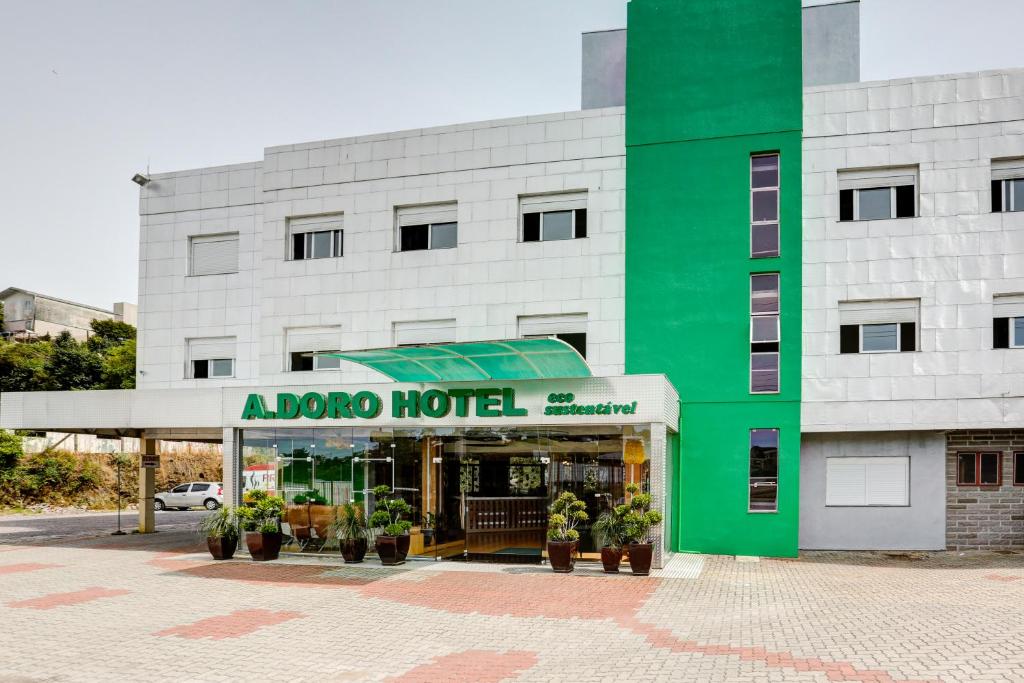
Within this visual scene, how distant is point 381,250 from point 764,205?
9.31 meters

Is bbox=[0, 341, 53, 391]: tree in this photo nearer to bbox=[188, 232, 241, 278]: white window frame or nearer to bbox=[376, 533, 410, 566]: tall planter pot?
bbox=[188, 232, 241, 278]: white window frame

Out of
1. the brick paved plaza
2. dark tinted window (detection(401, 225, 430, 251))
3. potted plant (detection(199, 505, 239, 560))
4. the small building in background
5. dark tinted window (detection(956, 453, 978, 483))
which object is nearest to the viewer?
the brick paved plaza

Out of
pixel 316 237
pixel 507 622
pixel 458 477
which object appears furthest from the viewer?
pixel 316 237

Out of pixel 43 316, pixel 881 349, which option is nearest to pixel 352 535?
pixel 881 349

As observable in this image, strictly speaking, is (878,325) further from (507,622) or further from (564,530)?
(507,622)

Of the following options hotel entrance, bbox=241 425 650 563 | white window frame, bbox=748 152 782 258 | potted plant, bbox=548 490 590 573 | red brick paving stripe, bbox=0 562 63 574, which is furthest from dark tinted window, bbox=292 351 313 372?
white window frame, bbox=748 152 782 258

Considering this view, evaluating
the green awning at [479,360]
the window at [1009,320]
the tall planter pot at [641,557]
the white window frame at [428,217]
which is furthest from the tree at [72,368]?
the window at [1009,320]

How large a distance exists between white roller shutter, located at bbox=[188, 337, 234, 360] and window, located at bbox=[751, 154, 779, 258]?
1375 cm

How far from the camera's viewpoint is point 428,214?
21.7m

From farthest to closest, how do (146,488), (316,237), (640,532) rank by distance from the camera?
(146,488) < (316,237) < (640,532)

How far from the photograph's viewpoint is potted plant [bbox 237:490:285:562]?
17.4 metres

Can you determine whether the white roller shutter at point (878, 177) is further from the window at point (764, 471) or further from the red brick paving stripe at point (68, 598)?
the red brick paving stripe at point (68, 598)

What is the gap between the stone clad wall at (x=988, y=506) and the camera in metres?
18.7

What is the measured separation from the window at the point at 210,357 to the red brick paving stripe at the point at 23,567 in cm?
728
